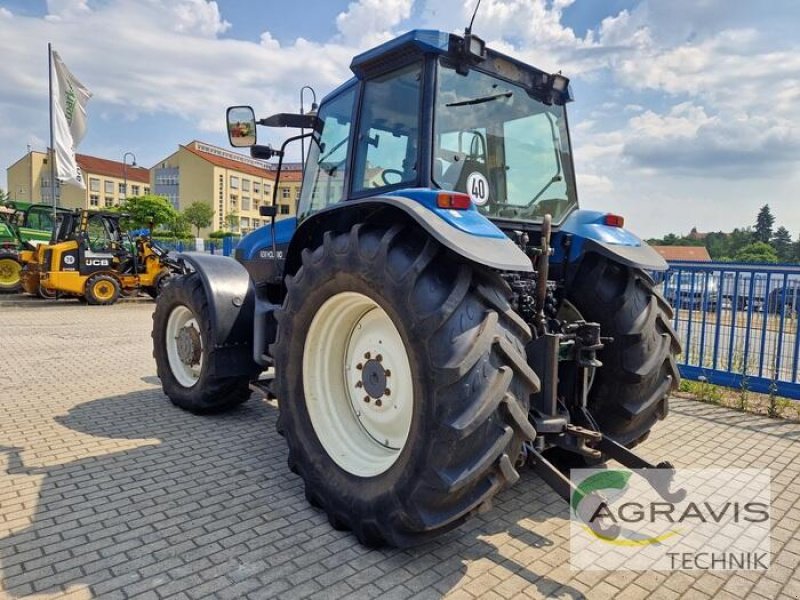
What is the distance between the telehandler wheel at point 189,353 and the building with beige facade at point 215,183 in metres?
60.3

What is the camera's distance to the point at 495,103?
3227 mm

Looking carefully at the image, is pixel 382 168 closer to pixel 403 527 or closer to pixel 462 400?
pixel 462 400

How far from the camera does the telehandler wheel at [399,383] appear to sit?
2.18 meters

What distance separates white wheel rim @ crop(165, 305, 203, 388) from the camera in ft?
15.1

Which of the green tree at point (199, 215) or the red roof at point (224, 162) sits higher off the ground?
the red roof at point (224, 162)

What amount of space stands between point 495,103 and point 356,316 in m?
1.53

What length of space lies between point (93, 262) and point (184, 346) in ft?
32.8

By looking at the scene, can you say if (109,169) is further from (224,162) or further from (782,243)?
(782,243)

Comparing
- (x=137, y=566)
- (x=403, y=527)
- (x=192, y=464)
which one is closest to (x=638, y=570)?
(x=403, y=527)

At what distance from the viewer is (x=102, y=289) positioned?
12852mm

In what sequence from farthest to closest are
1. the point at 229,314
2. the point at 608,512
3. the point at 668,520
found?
the point at 229,314, the point at 668,520, the point at 608,512

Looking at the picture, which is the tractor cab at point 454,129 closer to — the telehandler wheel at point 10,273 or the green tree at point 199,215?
the telehandler wheel at point 10,273

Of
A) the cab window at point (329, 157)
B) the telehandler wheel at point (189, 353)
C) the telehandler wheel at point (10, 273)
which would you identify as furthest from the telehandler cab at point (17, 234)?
the cab window at point (329, 157)

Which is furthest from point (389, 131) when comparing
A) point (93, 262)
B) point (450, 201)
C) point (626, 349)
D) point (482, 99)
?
point (93, 262)
